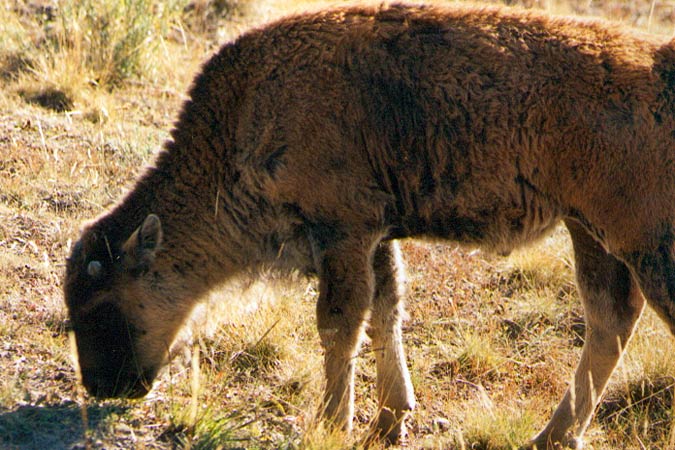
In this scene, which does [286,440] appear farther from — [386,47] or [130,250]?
[386,47]

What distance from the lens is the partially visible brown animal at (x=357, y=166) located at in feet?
15.9

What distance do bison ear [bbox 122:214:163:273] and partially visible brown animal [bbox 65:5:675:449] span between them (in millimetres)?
10

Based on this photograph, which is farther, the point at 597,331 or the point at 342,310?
the point at 597,331

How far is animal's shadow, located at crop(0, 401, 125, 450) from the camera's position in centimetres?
471

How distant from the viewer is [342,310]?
5176 millimetres

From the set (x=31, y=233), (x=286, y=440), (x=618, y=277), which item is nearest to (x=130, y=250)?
(x=286, y=440)

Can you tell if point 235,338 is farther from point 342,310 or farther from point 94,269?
point 94,269

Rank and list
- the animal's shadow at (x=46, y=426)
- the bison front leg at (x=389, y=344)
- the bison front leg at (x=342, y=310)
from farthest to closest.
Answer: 1. the bison front leg at (x=389, y=344)
2. the bison front leg at (x=342, y=310)
3. the animal's shadow at (x=46, y=426)

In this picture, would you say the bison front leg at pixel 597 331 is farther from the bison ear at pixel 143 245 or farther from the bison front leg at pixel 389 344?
the bison ear at pixel 143 245

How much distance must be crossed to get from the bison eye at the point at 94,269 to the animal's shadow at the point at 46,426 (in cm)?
71

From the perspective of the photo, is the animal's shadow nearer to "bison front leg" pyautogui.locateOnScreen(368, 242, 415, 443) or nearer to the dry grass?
the dry grass

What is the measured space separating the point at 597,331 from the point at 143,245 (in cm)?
257

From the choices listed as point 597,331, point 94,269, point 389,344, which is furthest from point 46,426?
point 597,331

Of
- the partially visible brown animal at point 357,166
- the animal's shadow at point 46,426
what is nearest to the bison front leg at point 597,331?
the partially visible brown animal at point 357,166
